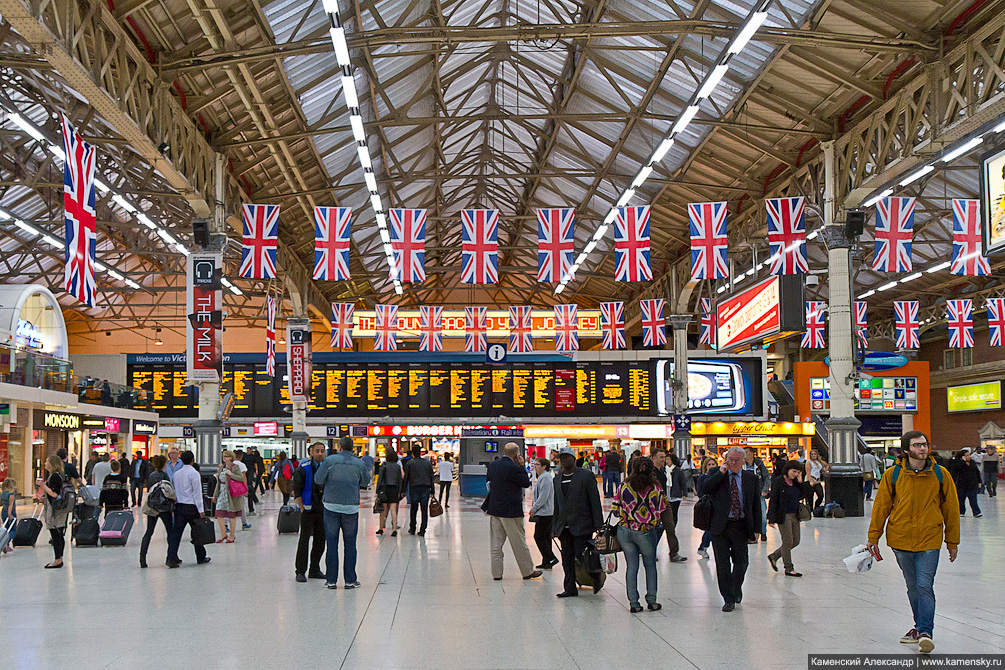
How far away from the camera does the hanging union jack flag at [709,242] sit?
20.0m

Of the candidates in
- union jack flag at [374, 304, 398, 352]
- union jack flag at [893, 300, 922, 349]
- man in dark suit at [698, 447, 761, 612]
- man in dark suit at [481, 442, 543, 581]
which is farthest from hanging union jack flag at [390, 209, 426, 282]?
union jack flag at [893, 300, 922, 349]

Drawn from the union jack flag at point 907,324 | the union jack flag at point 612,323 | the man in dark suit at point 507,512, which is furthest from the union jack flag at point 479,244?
the union jack flag at point 907,324

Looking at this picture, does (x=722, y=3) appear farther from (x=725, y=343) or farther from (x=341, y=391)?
(x=341, y=391)

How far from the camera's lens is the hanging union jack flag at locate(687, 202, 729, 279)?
65.6 ft

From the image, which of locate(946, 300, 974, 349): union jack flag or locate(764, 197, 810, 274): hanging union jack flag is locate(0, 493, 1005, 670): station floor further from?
locate(946, 300, 974, 349): union jack flag

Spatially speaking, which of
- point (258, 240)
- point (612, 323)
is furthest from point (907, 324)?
point (258, 240)

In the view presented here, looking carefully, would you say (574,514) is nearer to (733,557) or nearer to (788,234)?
(733,557)

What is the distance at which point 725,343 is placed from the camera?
25406 millimetres

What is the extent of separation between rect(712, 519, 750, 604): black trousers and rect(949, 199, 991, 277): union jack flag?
41.0 ft

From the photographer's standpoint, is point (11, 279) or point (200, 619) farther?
point (11, 279)

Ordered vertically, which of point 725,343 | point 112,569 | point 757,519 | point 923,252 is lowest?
point 112,569

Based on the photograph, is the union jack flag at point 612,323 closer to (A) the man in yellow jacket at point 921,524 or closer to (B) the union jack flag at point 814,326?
(B) the union jack flag at point 814,326

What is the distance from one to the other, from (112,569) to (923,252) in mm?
30493

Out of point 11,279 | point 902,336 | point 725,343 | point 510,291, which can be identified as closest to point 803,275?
point 725,343
